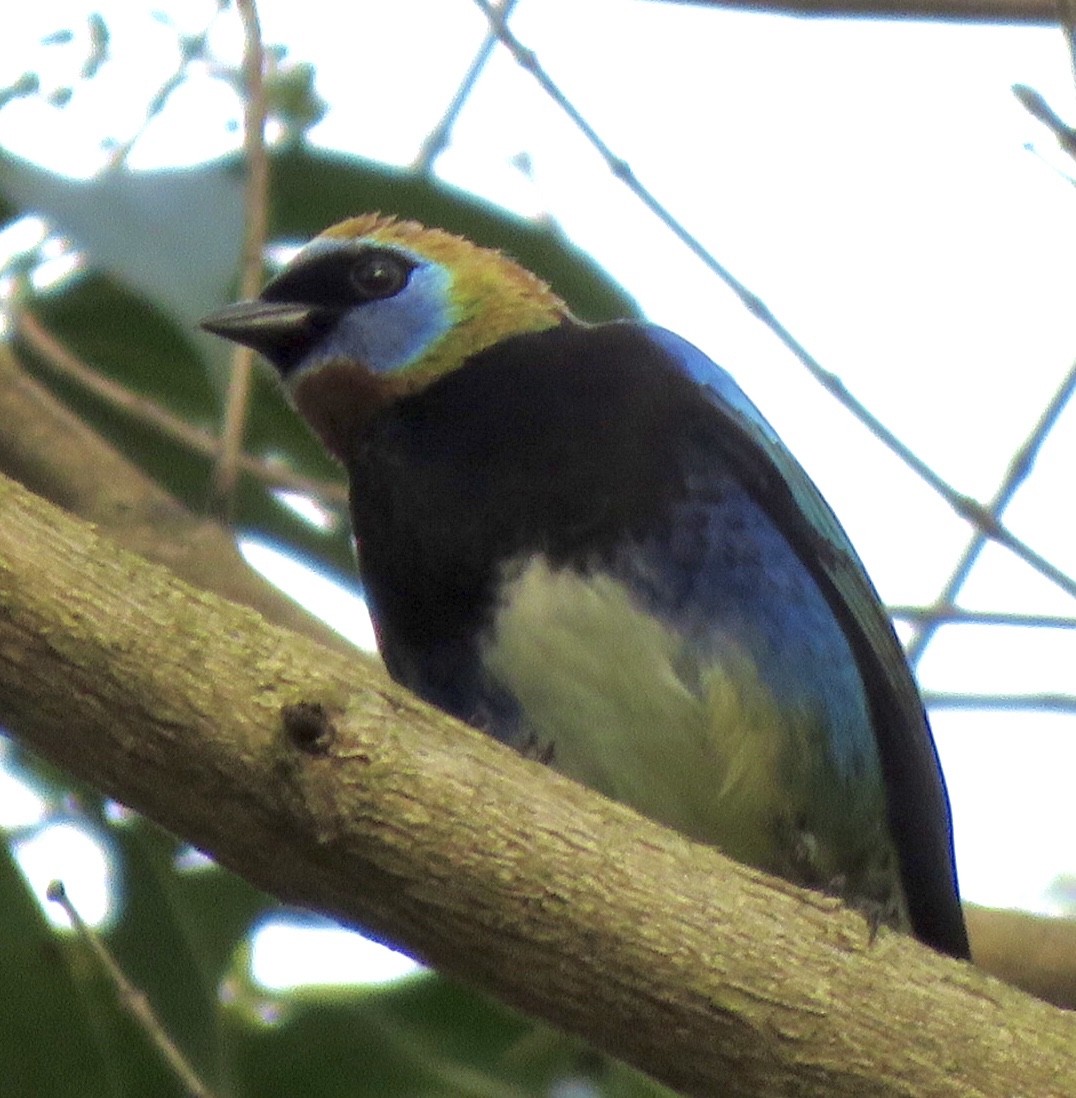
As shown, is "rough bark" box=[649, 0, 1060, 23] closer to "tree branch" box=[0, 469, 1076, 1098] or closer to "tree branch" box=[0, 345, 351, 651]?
"tree branch" box=[0, 345, 351, 651]

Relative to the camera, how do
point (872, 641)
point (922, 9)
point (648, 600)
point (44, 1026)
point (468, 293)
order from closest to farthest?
point (648, 600) < point (922, 9) < point (872, 641) < point (44, 1026) < point (468, 293)

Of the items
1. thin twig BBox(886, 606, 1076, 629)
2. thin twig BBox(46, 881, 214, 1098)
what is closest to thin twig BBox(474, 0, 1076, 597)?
thin twig BBox(886, 606, 1076, 629)

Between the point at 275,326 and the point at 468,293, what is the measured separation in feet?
1.23

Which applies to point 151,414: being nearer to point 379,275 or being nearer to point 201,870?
point 379,275

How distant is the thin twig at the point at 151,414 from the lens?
13.0 feet

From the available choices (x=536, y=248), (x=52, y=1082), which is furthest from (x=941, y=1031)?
(x=536, y=248)

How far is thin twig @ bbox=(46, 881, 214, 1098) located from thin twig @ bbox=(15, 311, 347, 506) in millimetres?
941

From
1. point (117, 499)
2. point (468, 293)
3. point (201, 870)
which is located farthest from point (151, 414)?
point (201, 870)

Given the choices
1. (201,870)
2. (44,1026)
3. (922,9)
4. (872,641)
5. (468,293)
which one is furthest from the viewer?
(201,870)

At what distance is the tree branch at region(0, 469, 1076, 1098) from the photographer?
2.15m

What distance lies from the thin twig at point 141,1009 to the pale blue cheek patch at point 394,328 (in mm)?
1051

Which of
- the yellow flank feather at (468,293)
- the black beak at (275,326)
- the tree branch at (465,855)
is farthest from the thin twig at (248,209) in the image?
the tree branch at (465,855)

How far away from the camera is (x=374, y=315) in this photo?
3762mm

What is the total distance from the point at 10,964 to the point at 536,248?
5.60 ft
